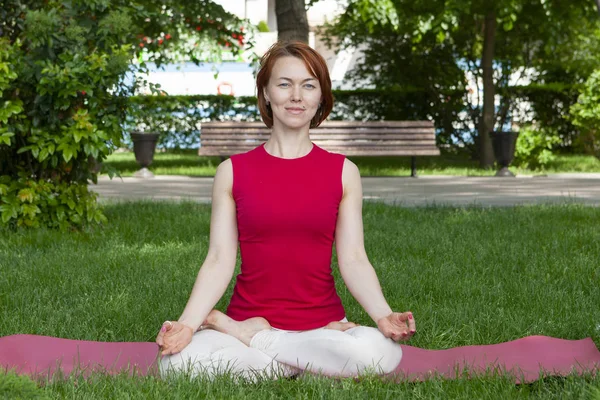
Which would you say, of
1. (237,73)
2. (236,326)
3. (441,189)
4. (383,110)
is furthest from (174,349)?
(237,73)

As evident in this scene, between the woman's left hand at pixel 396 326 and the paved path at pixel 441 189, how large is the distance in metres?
6.07

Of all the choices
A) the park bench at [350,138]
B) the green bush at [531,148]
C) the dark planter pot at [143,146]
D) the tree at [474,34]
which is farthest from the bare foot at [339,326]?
the green bush at [531,148]

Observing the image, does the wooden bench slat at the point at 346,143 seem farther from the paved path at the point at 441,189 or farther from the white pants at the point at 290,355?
the white pants at the point at 290,355

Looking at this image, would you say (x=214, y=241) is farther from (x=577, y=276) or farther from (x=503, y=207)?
(x=503, y=207)

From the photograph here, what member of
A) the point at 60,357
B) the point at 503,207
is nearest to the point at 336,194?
the point at 60,357

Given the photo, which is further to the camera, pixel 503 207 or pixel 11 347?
pixel 503 207

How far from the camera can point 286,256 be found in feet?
11.9

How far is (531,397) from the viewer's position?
3.38 m

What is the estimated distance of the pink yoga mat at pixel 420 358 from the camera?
3.67 metres

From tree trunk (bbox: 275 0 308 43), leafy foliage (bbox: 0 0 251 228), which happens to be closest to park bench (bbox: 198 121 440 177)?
tree trunk (bbox: 275 0 308 43)

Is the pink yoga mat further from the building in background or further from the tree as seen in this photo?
the building in background

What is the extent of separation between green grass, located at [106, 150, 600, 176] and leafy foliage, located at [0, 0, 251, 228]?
6606 mm

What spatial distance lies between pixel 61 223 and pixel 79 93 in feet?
3.29

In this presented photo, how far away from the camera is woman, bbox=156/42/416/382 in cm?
351
